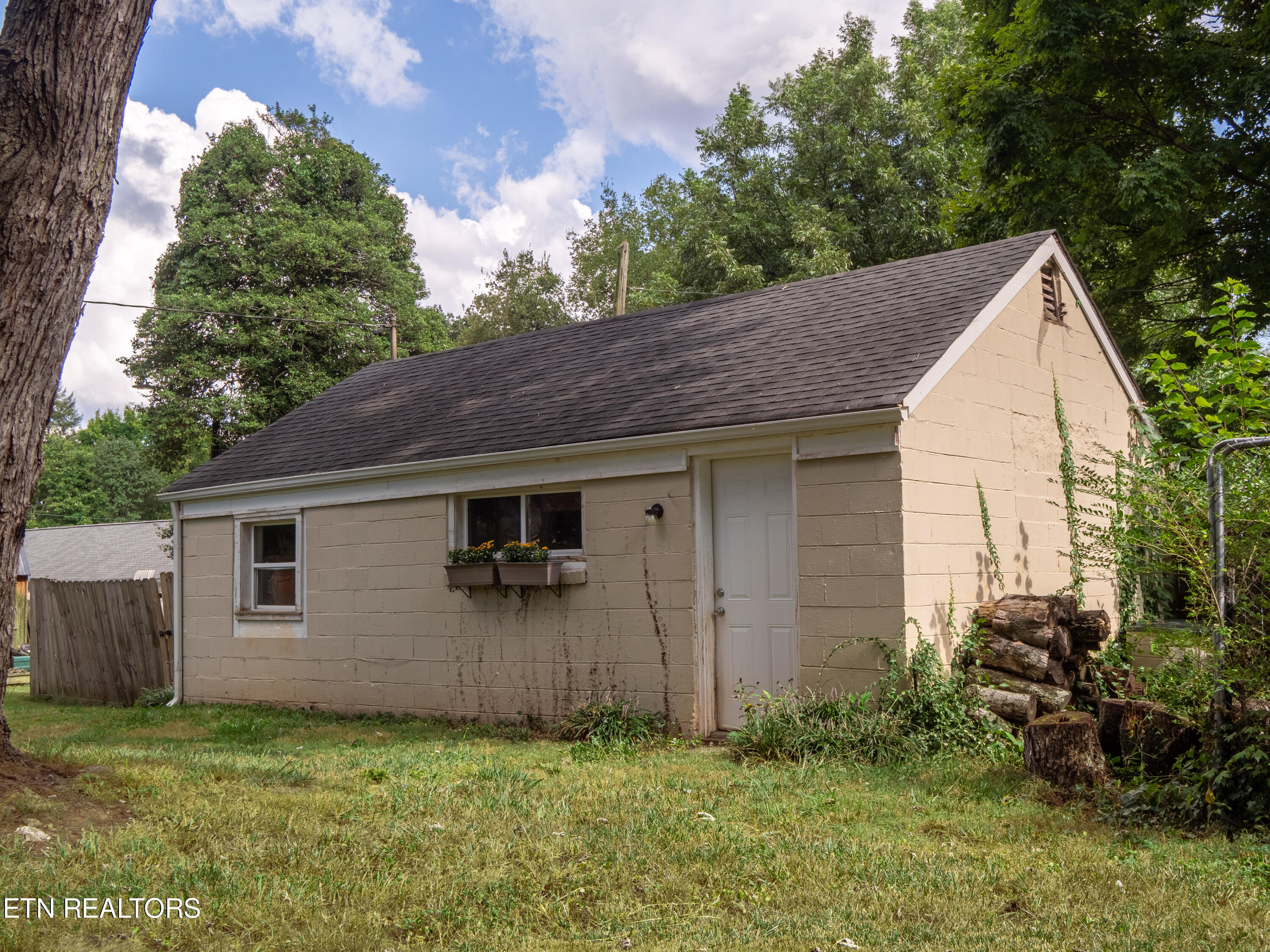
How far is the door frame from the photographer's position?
8836 mm

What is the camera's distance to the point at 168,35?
6.71 m

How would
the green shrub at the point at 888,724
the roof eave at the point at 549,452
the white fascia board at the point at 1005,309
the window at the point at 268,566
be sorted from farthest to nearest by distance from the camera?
the window at the point at 268,566 → the white fascia board at the point at 1005,309 → the roof eave at the point at 549,452 → the green shrub at the point at 888,724

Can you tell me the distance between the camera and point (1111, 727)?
6496 mm

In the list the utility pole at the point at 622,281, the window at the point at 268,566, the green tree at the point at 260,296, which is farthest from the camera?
the green tree at the point at 260,296

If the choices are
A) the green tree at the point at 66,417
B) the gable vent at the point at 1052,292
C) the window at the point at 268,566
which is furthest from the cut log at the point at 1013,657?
the green tree at the point at 66,417

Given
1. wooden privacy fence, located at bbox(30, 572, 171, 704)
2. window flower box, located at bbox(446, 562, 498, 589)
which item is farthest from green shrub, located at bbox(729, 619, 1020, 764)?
wooden privacy fence, located at bbox(30, 572, 171, 704)

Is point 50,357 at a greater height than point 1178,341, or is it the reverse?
point 1178,341

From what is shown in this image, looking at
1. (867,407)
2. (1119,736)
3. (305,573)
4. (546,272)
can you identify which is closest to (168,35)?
(867,407)

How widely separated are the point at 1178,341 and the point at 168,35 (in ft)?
50.9

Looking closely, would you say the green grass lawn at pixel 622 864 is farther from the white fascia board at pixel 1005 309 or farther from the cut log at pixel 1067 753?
the white fascia board at pixel 1005 309

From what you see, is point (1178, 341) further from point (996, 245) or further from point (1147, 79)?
point (996, 245)

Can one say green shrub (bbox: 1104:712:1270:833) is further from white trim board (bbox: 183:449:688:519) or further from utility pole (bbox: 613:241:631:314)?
utility pole (bbox: 613:241:631:314)

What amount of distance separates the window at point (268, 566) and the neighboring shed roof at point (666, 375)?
704 mm

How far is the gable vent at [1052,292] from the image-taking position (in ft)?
35.3
